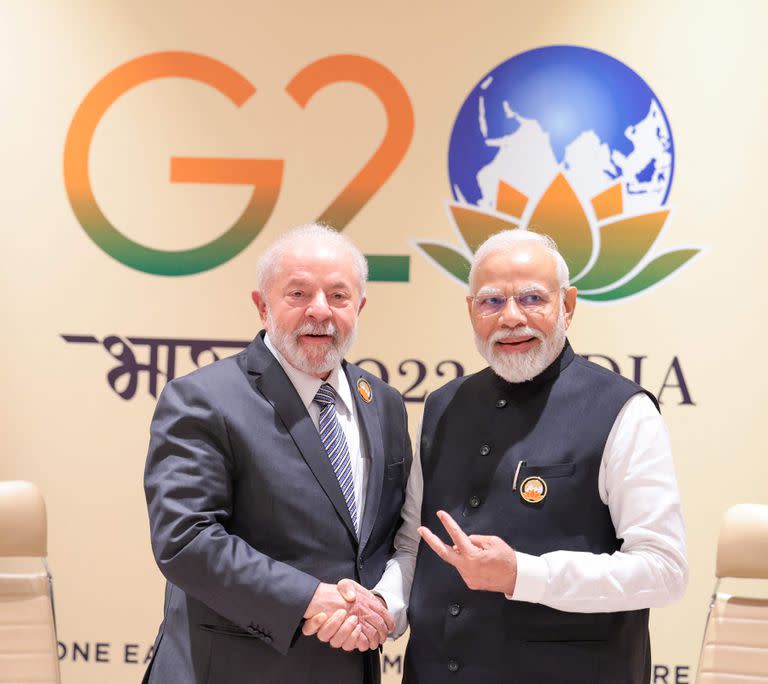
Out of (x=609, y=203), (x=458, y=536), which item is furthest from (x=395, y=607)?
(x=609, y=203)

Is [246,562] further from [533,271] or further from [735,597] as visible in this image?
[735,597]

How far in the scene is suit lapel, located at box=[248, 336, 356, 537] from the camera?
7.45ft

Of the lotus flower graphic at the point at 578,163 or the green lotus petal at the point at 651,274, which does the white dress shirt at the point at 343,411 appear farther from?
the green lotus petal at the point at 651,274

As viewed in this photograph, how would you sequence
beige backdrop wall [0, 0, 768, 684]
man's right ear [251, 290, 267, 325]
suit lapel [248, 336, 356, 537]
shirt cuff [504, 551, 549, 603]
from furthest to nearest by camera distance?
beige backdrop wall [0, 0, 768, 684] < man's right ear [251, 290, 267, 325] < suit lapel [248, 336, 356, 537] < shirt cuff [504, 551, 549, 603]

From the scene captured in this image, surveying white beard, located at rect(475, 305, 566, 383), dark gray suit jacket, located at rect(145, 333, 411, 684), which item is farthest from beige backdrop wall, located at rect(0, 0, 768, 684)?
dark gray suit jacket, located at rect(145, 333, 411, 684)

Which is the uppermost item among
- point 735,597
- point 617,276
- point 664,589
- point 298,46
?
point 298,46

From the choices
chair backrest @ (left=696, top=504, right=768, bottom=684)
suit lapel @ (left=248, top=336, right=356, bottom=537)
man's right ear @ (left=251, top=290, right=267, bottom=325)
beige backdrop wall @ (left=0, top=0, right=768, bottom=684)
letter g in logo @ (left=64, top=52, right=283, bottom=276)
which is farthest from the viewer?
letter g in logo @ (left=64, top=52, right=283, bottom=276)

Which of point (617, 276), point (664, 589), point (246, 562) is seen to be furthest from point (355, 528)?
point (617, 276)

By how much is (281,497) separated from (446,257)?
5.77 feet

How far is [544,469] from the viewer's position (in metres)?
2.21

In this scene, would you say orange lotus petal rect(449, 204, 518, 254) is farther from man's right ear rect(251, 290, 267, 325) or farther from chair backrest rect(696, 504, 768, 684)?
chair backrest rect(696, 504, 768, 684)

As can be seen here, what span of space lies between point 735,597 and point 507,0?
2390mm

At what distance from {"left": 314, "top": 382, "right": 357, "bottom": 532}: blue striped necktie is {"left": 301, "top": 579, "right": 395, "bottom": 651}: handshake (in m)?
0.19

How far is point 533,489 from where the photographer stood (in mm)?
2205
